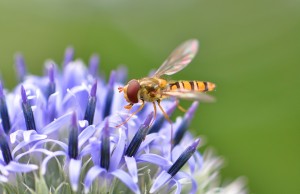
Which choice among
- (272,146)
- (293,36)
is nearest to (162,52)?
(293,36)

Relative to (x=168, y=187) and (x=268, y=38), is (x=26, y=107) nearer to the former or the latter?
(x=168, y=187)

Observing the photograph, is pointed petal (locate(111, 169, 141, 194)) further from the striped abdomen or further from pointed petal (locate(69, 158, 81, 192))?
the striped abdomen

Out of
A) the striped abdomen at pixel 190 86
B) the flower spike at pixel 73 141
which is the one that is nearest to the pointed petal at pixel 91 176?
the flower spike at pixel 73 141

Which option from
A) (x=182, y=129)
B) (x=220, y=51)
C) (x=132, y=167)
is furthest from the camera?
(x=220, y=51)

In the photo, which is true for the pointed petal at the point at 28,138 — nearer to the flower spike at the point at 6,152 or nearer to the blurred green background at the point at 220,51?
the flower spike at the point at 6,152

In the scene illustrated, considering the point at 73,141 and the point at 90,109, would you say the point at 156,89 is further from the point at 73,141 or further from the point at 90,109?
the point at 73,141

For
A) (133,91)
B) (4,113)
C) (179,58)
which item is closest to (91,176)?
(133,91)

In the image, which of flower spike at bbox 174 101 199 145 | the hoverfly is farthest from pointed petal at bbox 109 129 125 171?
flower spike at bbox 174 101 199 145
